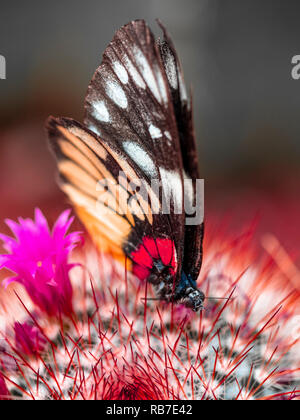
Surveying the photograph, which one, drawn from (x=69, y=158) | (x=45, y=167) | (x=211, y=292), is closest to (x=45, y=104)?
(x=45, y=167)

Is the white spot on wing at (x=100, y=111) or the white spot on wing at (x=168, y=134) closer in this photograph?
the white spot on wing at (x=168, y=134)

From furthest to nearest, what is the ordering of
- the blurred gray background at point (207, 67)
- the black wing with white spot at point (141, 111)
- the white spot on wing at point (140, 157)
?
the blurred gray background at point (207, 67) < the white spot on wing at point (140, 157) < the black wing with white spot at point (141, 111)

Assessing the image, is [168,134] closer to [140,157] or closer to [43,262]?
[140,157]

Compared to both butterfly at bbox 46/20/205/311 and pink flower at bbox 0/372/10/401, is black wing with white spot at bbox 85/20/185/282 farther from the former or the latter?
pink flower at bbox 0/372/10/401

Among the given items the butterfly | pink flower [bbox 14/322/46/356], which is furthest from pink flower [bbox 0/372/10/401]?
the butterfly

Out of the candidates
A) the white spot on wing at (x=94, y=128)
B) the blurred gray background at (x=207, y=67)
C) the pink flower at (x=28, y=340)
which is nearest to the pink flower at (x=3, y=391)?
the pink flower at (x=28, y=340)

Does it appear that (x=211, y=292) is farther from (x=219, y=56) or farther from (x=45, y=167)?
(x=219, y=56)

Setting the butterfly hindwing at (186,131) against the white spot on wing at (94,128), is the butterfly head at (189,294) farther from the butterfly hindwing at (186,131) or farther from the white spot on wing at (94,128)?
the white spot on wing at (94,128)
